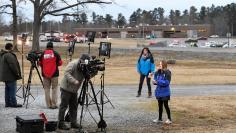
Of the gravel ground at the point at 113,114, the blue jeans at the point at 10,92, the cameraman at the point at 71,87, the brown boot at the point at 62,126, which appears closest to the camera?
the cameraman at the point at 71,87

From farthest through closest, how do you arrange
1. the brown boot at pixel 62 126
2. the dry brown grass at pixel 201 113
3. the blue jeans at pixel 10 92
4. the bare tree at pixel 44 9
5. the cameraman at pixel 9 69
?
1. the bare tree at pixel 44 9
2. the blue jeans at pixel 10 92
3. the cameraman at pixel 9 69
4. the dry brown grass at pixel 201 113
5. the brown boot at pixel 62 126

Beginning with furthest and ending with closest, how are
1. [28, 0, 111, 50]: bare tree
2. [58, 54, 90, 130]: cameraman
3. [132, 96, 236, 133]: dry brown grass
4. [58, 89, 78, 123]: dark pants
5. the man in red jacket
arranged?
1. [28, 0, 111, 50]: bare tree
2. the man in red jacket
3. [132, 96, 236, 133]: dry brown grass
4. [58, 89, 78, 123]: dark pants
5. [58, 54, 90, 130]: cameraman

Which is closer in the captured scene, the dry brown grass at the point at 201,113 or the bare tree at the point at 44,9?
the dry brown grass at the point at 201,113

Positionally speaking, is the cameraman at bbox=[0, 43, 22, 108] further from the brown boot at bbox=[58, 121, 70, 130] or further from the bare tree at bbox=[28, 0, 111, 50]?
the bare tree at bbox=[28, 0, 111, 50]

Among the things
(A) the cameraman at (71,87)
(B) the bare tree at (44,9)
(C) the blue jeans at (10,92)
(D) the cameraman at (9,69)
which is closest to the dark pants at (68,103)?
(A) the cameraman at (71,87)

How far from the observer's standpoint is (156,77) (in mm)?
13719

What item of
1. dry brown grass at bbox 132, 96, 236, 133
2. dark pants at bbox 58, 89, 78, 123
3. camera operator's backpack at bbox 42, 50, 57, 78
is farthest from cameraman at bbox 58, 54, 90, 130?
camera operator's backpack at bbox 42, 50, 57, 78

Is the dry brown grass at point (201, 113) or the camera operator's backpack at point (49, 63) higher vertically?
the camera operator's backpack at point (49, 63)

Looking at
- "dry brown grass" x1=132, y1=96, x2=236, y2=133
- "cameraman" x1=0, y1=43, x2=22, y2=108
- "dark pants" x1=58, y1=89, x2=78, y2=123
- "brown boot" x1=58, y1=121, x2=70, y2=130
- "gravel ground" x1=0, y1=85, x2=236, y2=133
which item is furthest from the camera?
"cameraman" x1=0, y1=43, x2=22, y2=108

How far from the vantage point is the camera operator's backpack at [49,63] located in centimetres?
1516

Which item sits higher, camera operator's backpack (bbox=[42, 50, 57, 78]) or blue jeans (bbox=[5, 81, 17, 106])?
camera operator's backpack (bbox=[42, 50, 57, 78])

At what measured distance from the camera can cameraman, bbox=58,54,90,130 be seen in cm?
1178

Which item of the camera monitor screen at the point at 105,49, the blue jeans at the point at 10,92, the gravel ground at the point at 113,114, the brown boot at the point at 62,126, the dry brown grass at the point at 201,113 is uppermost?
the camera monitor screen at the point at 105,49

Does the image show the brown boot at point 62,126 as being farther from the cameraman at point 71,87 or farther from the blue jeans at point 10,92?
the blue jeans at point 10,92
